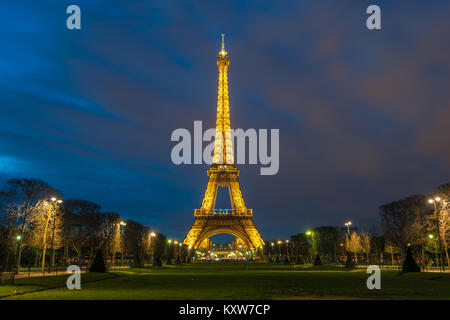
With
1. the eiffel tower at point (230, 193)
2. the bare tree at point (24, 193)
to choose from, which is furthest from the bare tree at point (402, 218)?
the bare tree at point (24, 193)

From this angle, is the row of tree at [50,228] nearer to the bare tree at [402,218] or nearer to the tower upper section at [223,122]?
the tower upper section at [223,122]

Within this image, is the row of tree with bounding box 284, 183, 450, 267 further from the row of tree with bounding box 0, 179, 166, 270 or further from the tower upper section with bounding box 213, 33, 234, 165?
the row of tree with bounding box 0, 179, 166, 270

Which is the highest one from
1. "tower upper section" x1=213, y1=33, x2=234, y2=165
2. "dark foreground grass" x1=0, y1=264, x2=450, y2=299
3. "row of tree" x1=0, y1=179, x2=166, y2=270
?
"tower upper section" x1=213, y1=33, x2=234, y2=165

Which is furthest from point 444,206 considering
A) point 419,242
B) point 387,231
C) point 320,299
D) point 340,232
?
point 340,232

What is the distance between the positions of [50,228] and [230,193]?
148 feet

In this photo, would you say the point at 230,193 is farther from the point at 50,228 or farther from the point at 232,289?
the point at 232,289

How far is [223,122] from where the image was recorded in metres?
90.6

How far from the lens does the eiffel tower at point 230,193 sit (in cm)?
8075

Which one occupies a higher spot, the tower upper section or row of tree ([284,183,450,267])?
the tower upper section

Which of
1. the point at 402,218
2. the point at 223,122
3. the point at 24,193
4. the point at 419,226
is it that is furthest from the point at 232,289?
the point at 223,122

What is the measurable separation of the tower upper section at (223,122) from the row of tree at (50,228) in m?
26.4

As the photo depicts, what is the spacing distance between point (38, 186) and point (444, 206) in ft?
168

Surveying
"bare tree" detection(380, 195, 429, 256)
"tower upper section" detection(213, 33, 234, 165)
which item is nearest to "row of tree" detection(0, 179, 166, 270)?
"tower upper section" detection(213, 33, 234, 165)

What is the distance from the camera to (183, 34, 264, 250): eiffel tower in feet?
265
